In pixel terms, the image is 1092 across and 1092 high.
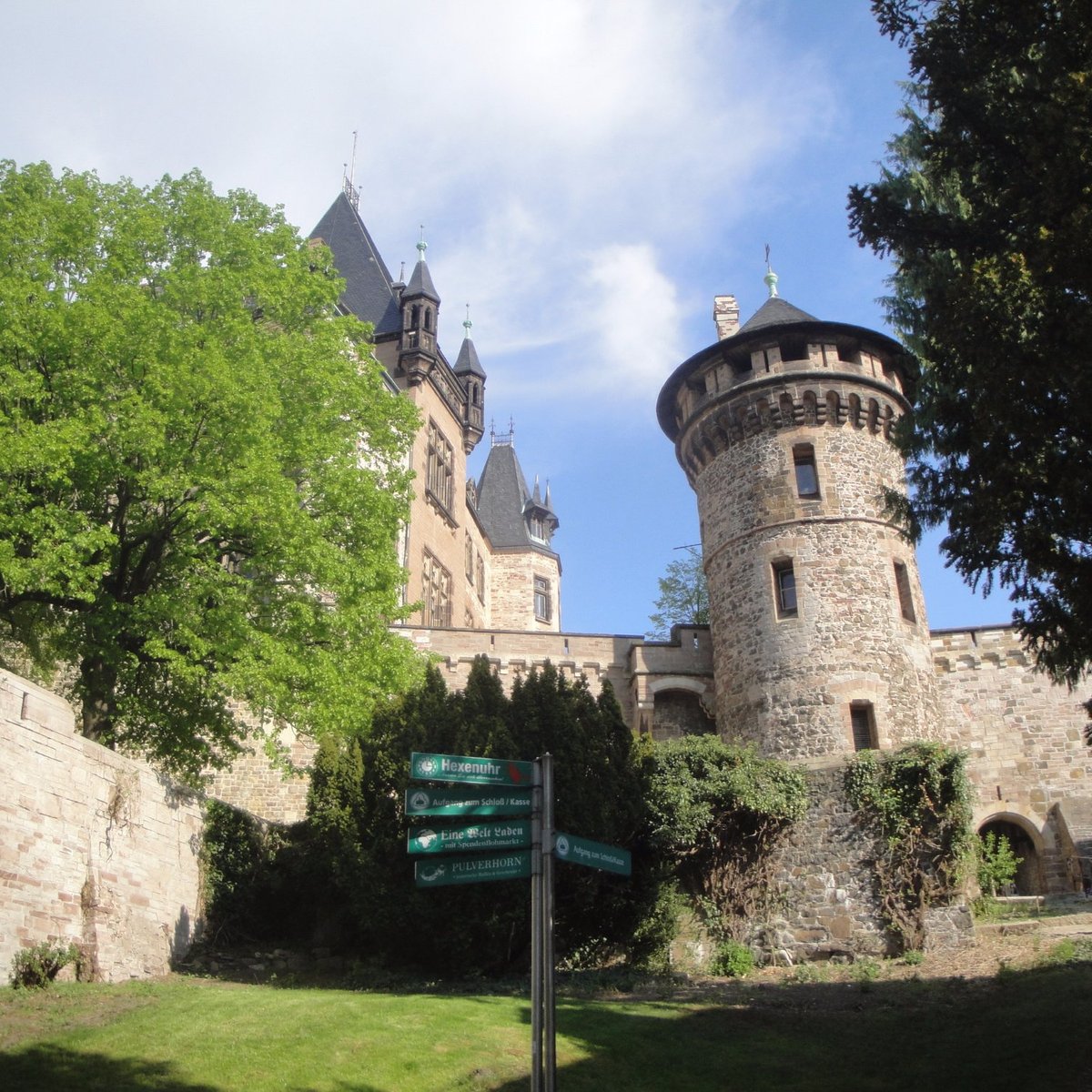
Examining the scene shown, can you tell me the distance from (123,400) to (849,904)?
1259cm

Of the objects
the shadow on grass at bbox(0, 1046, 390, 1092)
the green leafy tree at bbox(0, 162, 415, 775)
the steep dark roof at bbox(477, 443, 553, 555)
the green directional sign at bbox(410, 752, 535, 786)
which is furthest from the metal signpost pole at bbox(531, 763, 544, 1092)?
the steep dark roof at bbox(477, 443, 553, 555)

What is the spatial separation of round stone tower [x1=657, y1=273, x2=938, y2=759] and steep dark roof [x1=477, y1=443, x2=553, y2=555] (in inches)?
810

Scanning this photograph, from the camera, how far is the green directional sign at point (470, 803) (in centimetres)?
696

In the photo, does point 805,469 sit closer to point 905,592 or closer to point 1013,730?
point 905,592

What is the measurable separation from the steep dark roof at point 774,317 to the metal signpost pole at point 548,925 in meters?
18.7

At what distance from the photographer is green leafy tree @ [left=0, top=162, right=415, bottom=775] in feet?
46.2

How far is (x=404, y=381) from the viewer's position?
32500 mm

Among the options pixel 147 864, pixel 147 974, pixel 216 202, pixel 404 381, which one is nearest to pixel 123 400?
pixel 216 202

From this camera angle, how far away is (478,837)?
22.8 ft

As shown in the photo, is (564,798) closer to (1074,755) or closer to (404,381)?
(1074,755)

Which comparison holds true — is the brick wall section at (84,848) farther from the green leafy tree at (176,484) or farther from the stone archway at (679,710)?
the stone archway at (679,710)

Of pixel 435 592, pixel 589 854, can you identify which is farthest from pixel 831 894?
pixel 435 592

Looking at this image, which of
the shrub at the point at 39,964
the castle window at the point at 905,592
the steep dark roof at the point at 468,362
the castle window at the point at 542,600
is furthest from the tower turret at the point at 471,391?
the shrub at the point at 39,964

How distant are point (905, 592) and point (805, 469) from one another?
3.16m
